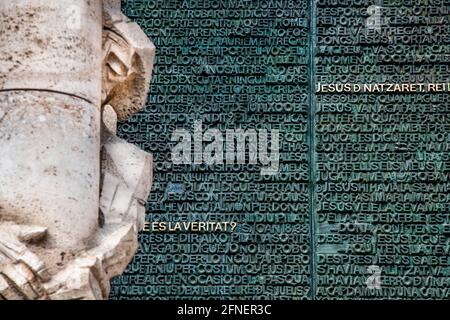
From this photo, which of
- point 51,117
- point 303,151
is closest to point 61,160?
point 51,117

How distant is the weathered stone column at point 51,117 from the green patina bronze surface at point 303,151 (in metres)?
10.4

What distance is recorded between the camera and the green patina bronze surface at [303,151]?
2247 cm

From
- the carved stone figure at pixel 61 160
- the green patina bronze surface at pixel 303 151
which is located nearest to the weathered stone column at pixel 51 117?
the carved stone figure at pixel 61 160

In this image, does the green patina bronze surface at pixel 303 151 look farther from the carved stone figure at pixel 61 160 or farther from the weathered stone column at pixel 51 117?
the weathered stone column at pixel 51 117

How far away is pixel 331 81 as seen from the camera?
23.2 meters

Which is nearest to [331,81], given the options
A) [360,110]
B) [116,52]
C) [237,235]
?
[360,110]

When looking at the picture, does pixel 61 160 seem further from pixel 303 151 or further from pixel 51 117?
pixel 303 151

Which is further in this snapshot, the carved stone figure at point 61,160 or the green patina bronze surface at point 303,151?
the green patina bronze surface at point 303,151

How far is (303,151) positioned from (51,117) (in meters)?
11.6

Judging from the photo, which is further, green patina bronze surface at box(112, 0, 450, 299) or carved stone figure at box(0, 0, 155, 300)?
green patina bronze surface at box(112, 0, 450, 299)

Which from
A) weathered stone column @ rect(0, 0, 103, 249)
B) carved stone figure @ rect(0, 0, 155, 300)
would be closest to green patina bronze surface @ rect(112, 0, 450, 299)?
carved stone figure @ rect(0, 0, 155, 300)

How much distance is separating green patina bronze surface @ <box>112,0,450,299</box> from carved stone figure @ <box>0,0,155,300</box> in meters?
10.0

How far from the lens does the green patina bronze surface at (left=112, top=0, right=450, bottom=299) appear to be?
2247 cm

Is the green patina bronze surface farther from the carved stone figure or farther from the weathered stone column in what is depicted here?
the weathered stone column
